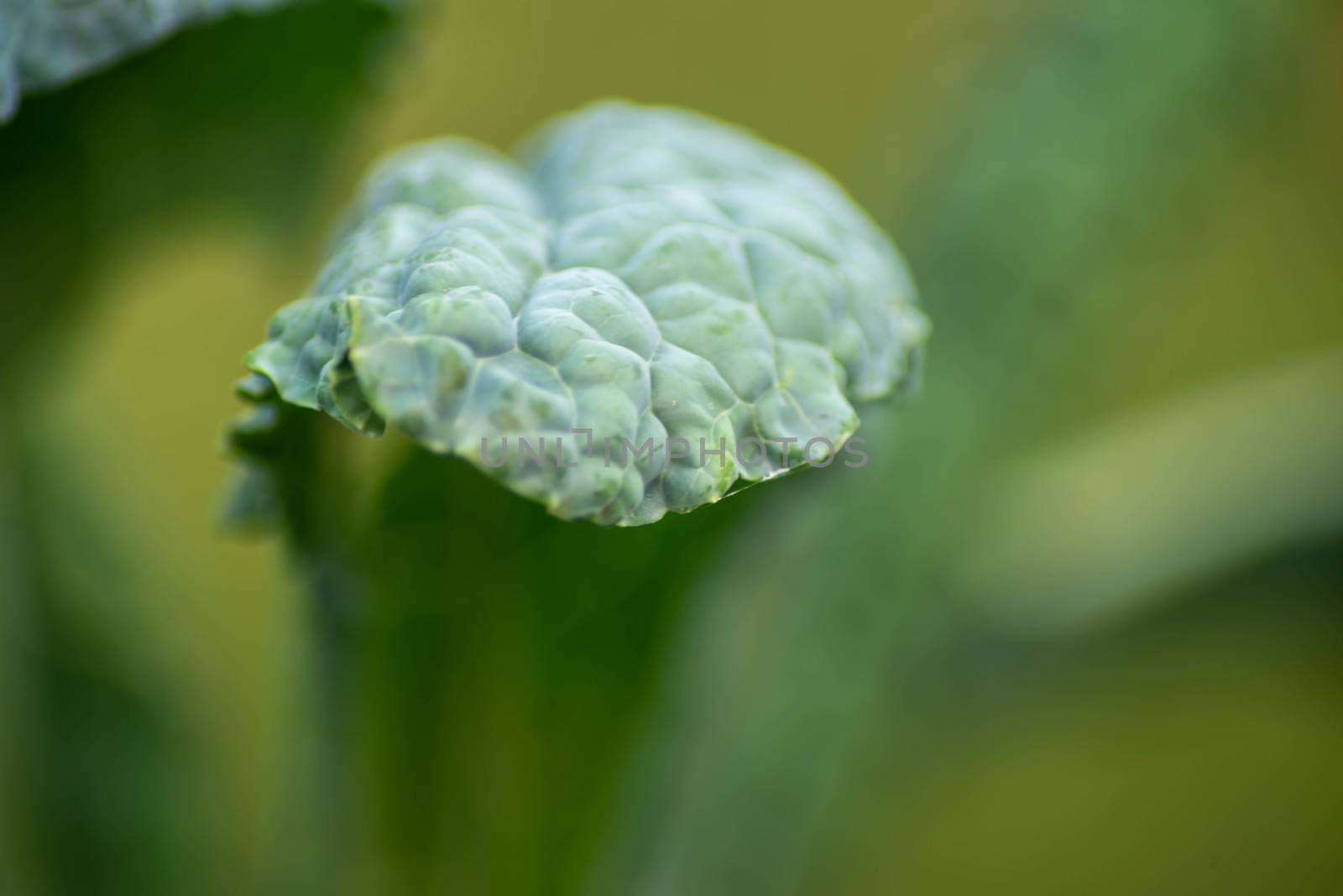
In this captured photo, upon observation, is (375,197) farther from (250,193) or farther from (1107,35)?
(1107,35)

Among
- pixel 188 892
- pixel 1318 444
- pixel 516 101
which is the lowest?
pixel 188 892

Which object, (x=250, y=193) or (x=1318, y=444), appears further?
(x=1318, y=444)

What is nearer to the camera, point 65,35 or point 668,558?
point 65,35

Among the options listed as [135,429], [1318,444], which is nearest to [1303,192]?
[1318,444]
